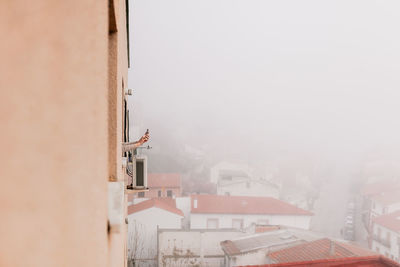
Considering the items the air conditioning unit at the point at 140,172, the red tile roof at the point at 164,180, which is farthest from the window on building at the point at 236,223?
the air conditioning unit at the point at 140,172

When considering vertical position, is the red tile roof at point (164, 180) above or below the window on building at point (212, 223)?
above

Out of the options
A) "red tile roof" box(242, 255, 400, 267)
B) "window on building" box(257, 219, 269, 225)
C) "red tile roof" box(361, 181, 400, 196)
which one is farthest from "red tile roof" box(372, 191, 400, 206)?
"red tile roof" box(242, 255, 400, 267)

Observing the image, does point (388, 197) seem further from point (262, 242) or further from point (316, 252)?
point (316, 252)

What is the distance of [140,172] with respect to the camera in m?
4.83

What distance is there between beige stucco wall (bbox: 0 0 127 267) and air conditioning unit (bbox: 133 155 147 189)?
367 centimetres

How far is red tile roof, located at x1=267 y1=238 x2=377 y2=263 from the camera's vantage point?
11566mm

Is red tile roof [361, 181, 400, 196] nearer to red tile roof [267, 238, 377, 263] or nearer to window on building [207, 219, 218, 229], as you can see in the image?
window on building [207, 219, 218, 229]

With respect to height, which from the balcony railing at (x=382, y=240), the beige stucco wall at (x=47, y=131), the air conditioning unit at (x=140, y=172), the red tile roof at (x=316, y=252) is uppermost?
the beige stucco wall at (x=47, y=131)

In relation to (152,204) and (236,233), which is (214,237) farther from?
(152,204)

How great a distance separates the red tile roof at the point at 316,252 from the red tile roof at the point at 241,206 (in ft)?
38.8

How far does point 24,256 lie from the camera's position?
577 mm

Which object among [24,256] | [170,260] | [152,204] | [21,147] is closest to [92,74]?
[21,147]

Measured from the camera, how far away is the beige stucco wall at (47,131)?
54 cm

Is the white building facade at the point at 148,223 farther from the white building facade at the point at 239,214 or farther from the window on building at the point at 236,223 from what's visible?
the window on building at the point at 236,223
